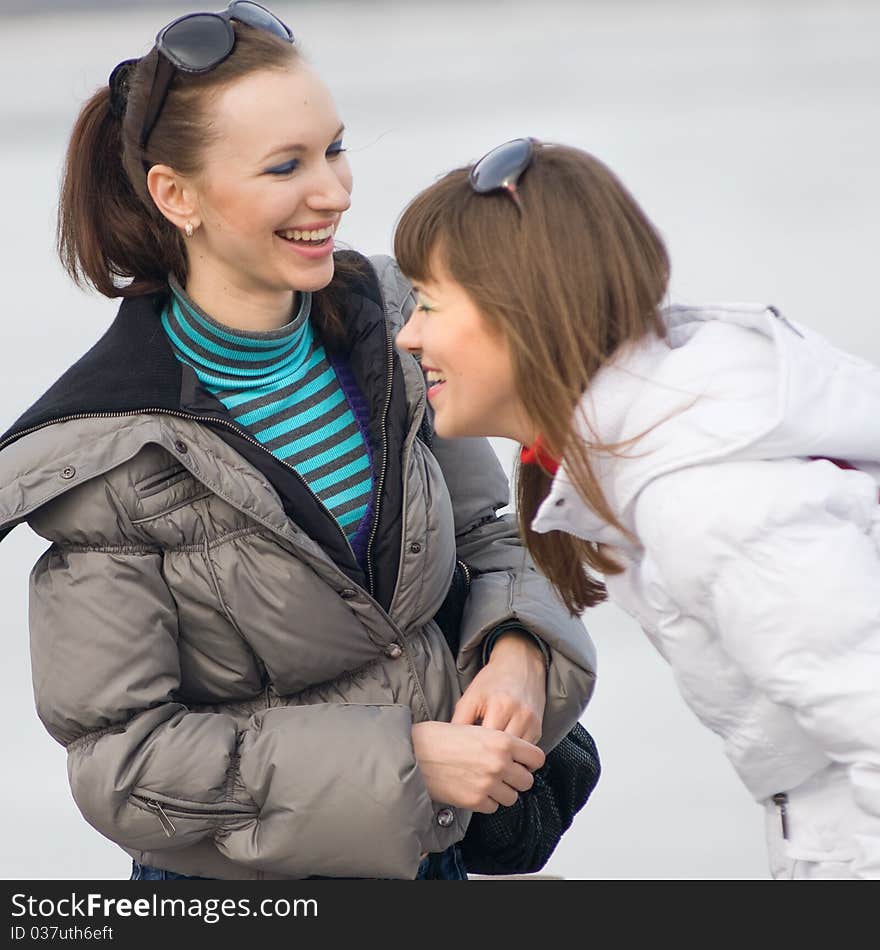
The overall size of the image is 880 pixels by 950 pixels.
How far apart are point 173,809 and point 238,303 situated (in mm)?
557

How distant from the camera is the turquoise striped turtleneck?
166cm

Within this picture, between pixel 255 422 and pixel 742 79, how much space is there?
356 cm

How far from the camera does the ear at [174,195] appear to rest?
170cm

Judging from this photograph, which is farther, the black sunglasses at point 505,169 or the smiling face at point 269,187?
the smiling face at point 269,187

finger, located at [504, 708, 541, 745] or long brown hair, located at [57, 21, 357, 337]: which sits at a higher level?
long brown hair, located at [57, 21, 357, 337]

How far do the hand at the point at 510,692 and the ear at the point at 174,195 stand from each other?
595 millimetres

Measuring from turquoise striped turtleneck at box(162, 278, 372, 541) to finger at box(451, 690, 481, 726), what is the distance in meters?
0.22

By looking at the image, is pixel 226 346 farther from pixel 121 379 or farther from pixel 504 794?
pixel 504 794

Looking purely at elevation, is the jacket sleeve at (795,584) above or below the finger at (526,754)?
above

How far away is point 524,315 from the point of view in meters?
1.38

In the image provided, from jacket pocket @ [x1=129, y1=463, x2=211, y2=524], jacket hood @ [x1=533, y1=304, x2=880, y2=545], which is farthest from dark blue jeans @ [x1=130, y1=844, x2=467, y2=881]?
jacket hood @ [x1=533, y1=304, x2=880, y2=545]

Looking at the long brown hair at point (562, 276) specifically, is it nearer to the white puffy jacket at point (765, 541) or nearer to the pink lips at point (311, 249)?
the white puffy jacket at point (765, 541)

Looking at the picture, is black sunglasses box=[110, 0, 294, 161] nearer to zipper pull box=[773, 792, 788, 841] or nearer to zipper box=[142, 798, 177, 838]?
zipper box=[142, 798, 177, 838]

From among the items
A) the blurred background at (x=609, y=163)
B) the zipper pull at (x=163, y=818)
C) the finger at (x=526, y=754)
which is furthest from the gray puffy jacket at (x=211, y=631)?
the blurred background at (x=609, y=163)
